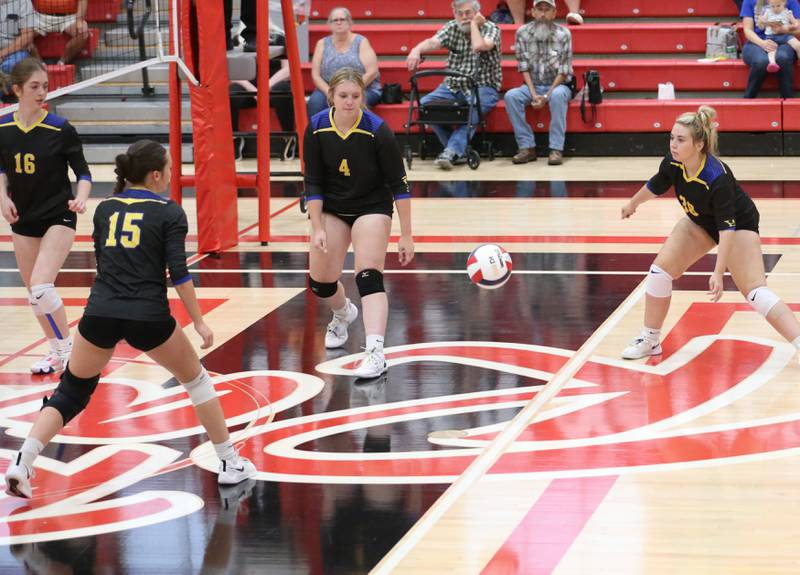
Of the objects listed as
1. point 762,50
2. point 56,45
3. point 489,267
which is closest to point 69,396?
point 489,267

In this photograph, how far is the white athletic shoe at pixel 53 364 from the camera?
23.0 ft

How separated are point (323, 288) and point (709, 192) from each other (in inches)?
89.4

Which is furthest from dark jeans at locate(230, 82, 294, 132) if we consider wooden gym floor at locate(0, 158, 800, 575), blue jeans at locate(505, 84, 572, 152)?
wooden gym floor at locate(0, 158, 800, 575)

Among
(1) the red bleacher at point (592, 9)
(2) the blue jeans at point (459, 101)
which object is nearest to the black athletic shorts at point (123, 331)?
(2) the blue jeans at point (459, 101)

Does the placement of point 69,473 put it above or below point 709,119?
below

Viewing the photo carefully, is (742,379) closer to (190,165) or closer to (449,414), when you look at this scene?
(449,414)

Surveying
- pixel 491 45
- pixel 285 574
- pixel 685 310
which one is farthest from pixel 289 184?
pixel 285 574

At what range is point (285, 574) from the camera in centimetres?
432

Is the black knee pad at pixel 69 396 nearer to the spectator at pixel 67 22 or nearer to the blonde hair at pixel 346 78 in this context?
the blonde hair at pixel 346 78

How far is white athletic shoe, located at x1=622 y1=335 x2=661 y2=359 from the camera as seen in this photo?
6.96 metres

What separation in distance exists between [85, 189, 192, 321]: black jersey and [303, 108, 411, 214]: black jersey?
6.49ft

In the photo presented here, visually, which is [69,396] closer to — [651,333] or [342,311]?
[342,311]

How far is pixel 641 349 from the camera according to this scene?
6.97m

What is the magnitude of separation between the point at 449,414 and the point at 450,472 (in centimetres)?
84
